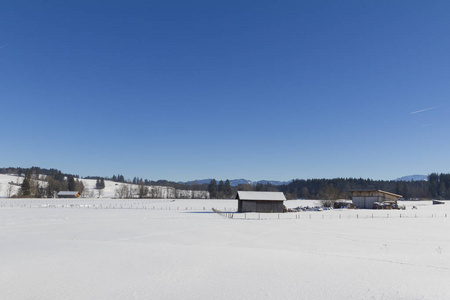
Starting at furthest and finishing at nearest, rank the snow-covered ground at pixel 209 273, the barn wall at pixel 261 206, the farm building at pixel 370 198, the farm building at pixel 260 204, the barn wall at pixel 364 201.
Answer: the barn wall at pixel 364 201, the farm building at pixel 370 198, the barn wall at pixel 261 206, the farm building at pixel 260 204, the snow-covered ground at pixel 209 273

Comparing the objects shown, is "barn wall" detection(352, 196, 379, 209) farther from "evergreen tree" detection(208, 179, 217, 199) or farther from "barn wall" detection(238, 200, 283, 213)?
"evergreen tree" detection(208, 179, 217, 199)

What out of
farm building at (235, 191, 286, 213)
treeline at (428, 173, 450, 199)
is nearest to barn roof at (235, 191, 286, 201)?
farm building at (235, 191, 286, 213)

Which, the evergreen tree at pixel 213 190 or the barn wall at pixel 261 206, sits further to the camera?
the evergreen tree at pixel 213 190

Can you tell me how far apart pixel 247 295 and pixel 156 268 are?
566 cm

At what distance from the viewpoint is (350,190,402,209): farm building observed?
253ft

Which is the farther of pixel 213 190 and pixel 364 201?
→ pixel 213 190

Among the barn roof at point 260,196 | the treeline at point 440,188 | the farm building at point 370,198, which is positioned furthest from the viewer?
the treeline at point 440,188

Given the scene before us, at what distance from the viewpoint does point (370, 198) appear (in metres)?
77.8

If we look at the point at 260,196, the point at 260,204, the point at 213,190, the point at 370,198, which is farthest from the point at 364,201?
the point at 213,190

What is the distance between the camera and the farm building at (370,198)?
253 feet

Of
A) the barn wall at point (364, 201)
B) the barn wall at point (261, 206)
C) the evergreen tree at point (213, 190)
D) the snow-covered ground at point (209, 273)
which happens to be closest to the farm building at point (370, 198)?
the barn wall at point (364, 201)

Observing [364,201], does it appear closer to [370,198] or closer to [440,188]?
[370,198]

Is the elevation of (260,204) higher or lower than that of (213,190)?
higher

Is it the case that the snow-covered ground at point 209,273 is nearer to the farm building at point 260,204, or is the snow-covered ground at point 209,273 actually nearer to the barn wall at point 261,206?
the farm building at point 260,204
